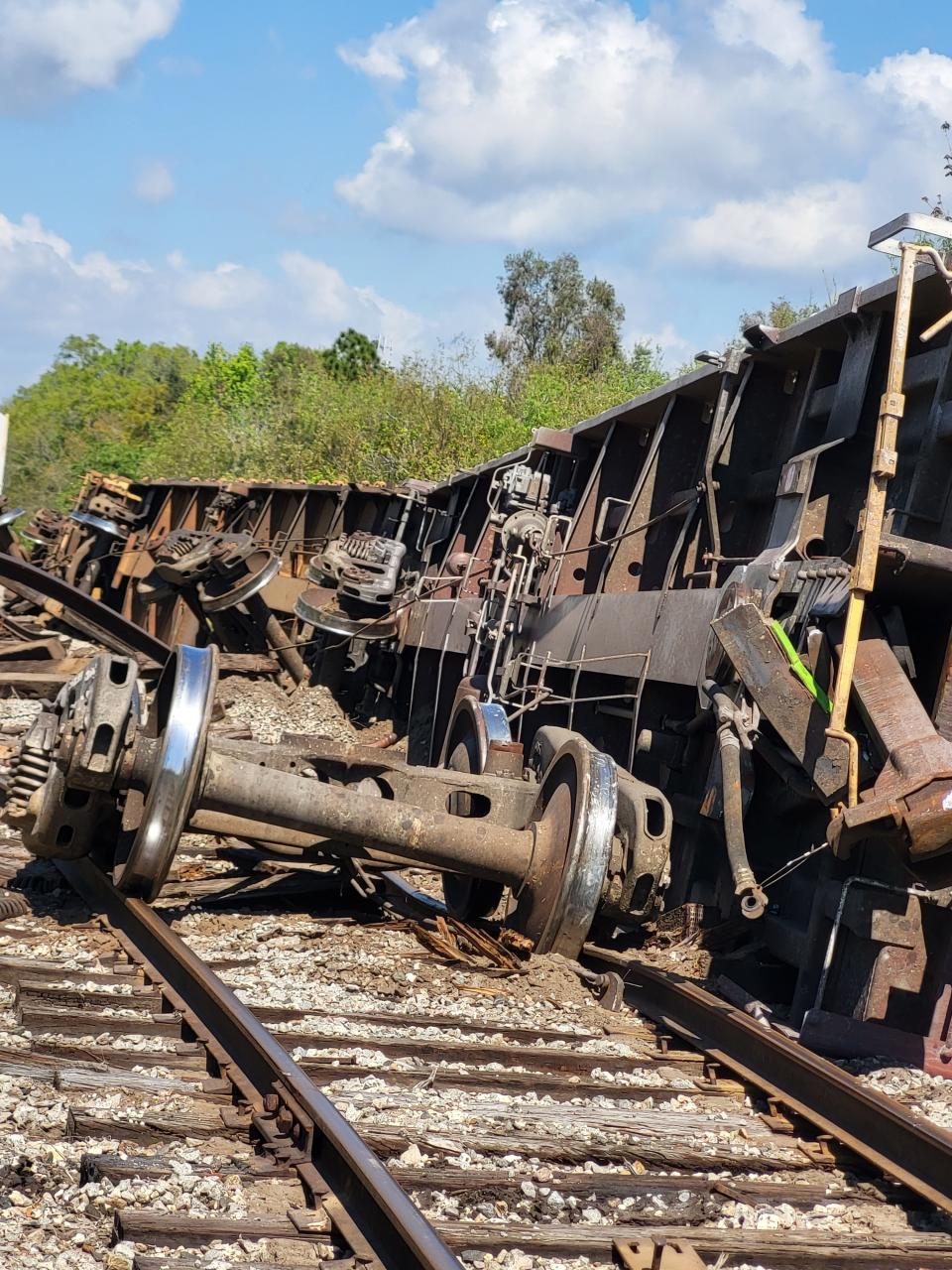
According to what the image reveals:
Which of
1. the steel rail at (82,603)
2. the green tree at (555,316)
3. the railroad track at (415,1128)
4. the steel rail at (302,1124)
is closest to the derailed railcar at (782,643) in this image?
the railroad track at (415,1128)

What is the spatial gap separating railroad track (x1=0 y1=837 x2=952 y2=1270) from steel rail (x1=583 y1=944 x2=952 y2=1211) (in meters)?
0.03

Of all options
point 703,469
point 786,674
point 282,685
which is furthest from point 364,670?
point 786,674

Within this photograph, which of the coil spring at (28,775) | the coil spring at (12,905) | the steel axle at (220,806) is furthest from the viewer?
the coil spring at (28,775)

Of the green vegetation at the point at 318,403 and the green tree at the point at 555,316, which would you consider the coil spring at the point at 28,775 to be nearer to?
the green vegetation at the point at 318,403

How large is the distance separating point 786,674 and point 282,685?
40.5ft

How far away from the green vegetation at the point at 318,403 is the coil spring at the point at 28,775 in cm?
2699

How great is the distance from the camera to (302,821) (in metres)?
5.84

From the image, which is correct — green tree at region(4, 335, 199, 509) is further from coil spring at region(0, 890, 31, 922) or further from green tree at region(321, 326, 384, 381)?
coil spring at region(0, 890, 31, 922)

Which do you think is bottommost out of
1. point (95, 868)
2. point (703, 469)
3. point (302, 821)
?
point (95, 868)

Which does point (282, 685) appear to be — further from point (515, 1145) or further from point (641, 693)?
point (515, 1145)

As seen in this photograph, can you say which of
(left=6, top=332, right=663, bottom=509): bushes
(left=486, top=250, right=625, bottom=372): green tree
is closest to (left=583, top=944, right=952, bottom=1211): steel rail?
(left=6, top=332, right=663, bottom=509): bushes

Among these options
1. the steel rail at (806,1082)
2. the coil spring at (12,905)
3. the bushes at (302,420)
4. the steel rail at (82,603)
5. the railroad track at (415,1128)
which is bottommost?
the coil spring at (12,905)

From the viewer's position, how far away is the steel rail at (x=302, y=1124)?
2.65 m

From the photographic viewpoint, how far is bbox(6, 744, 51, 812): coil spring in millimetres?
6105
